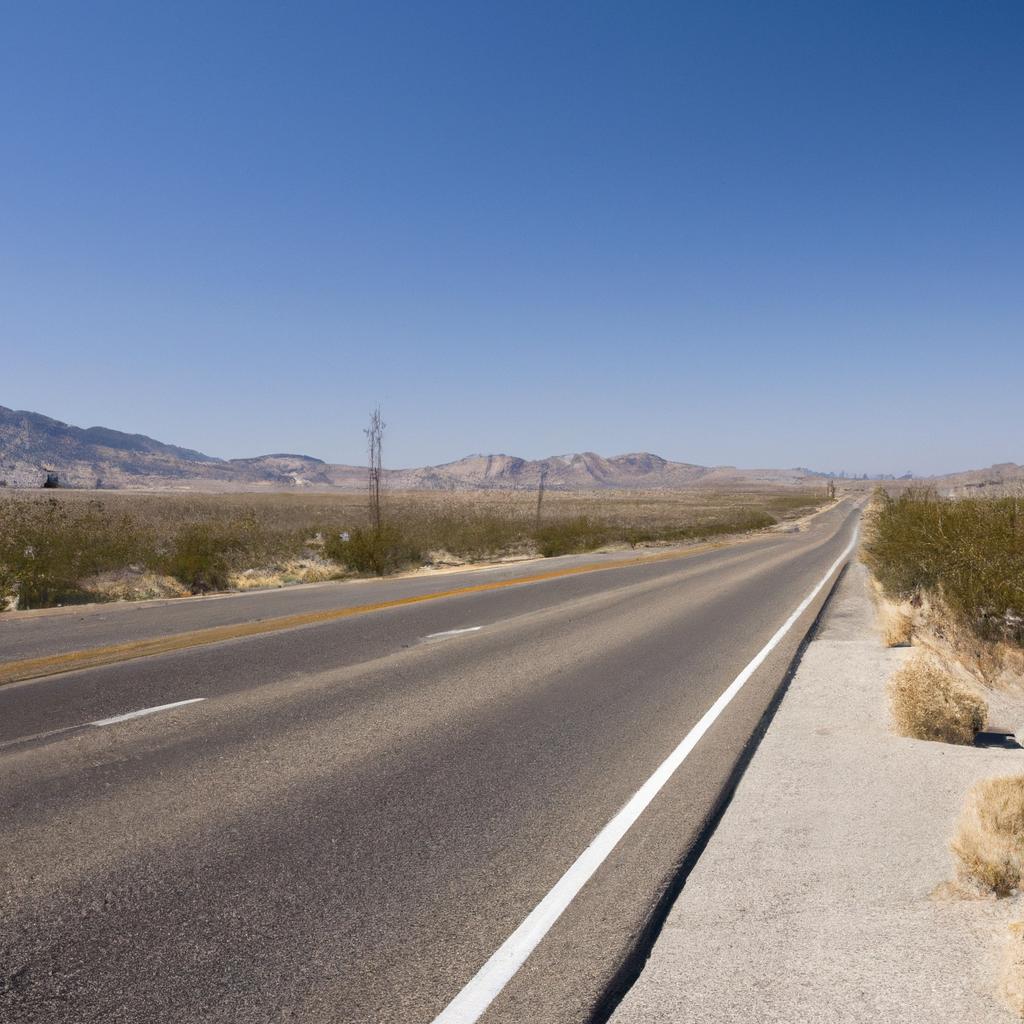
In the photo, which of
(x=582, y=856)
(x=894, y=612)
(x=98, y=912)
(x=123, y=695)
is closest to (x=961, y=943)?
(x=582, y=856)

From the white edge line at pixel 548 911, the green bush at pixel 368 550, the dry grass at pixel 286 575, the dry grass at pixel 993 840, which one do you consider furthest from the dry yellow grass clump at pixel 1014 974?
the green bush at pixel 368 550

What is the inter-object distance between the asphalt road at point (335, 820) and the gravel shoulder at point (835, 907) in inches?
10.7

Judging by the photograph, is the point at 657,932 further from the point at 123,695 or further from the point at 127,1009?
the point at 123,695

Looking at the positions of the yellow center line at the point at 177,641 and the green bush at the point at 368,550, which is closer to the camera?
the yellow center line at the point at 177,641

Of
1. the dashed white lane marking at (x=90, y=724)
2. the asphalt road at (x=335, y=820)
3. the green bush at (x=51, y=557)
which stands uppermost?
the green bush at (x=51, y=557)

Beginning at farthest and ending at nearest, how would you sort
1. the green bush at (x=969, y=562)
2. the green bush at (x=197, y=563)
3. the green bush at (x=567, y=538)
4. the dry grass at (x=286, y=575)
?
the green bush at (x=567, y=538), the dry grass at (x=286, y=575), the green bush at (x=197, y=563), the green bush at (x=969, y=562)

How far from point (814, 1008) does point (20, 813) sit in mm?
4511

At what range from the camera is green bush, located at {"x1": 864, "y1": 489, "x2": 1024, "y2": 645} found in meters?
12.2

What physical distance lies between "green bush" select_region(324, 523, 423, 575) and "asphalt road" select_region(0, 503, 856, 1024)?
47.8 ft

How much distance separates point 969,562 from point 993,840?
364 inches

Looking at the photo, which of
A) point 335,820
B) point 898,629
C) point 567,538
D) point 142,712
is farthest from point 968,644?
point 567,538

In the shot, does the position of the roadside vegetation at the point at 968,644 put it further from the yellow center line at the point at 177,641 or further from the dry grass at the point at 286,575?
the dry grass at the point at 286,575

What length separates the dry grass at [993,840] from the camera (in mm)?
4527

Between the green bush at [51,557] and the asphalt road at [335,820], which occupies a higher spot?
the green bush at [51,557]
